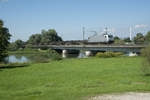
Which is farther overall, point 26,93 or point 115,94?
point 26,93

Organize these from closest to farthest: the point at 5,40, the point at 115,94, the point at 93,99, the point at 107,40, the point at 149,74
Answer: the point at 93,99 < the point at 115,94 < the point at 149,74 < the point at 5,40 < the point at 107,40

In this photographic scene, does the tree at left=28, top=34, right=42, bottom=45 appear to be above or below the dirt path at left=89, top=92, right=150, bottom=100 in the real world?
above

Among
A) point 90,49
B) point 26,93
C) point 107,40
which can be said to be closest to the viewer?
point 26,93

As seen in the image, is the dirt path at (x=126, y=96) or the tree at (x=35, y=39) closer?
the dirt path at (x=126, y=96)

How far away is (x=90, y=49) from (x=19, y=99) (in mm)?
60846

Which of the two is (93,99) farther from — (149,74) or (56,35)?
(56,35)

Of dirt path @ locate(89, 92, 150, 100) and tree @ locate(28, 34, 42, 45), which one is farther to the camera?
tree @ locate(28, 34, 42, 45)

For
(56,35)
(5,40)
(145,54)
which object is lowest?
(145,54)

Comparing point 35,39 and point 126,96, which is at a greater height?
point 35,39

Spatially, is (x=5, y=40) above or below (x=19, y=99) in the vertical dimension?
above

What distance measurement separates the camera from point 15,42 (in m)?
120

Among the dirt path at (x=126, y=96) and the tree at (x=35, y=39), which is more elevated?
the tree at (x=35, y=39)

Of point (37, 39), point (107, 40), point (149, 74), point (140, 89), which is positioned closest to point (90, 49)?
point (107, 40)

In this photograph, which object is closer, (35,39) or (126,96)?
(126,96)
